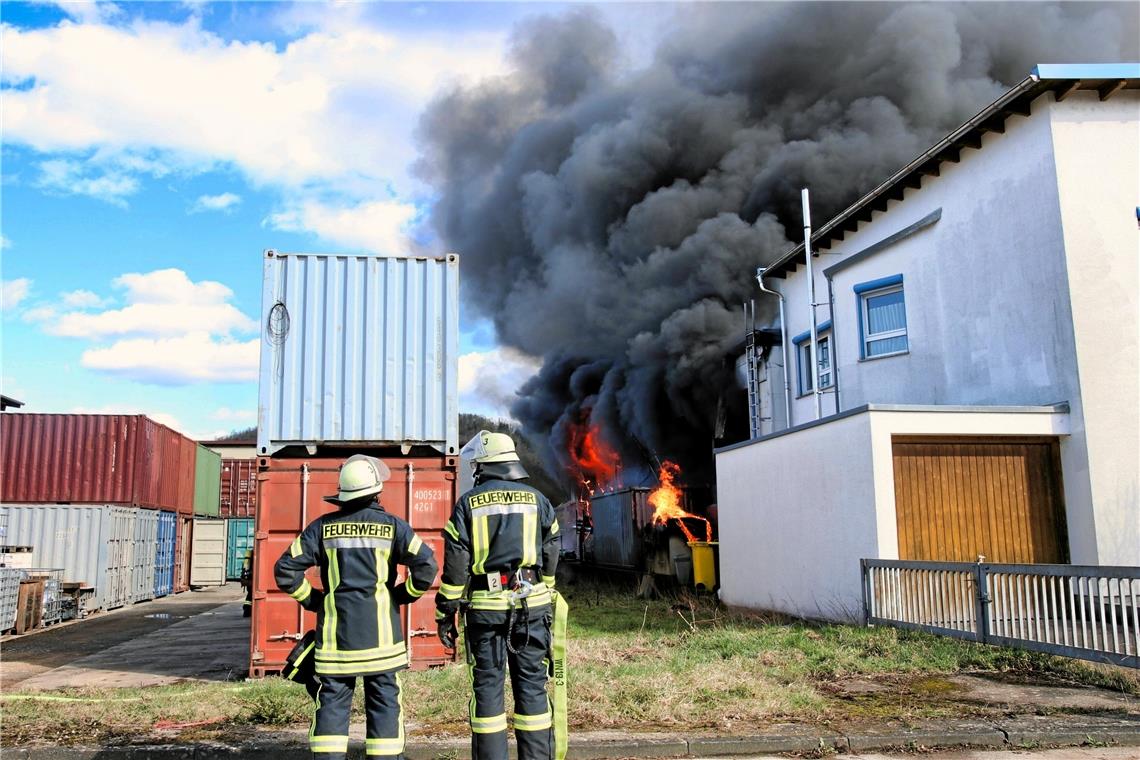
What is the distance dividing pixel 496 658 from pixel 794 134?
23.7m

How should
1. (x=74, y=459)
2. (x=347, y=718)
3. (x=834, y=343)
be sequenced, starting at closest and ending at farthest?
(x=347, y=718) < (x=834, y=343) < (x=74, y=459)

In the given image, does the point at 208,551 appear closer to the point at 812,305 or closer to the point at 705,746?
the point at 812,305

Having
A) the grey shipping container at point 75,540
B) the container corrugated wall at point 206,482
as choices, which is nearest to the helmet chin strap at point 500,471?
the grey shipping container at point 75,540

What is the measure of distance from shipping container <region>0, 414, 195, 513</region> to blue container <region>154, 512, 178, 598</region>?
1858 millimetres

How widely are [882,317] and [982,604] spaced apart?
7104 mm

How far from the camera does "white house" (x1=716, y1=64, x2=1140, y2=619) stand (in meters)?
9.76

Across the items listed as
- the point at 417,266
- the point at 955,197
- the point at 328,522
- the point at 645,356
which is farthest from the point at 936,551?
the point at 645,356

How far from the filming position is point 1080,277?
10.4m

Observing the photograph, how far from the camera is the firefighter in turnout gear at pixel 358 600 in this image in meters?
4.02

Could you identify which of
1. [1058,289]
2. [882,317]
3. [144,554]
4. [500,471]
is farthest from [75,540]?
[1058,289]

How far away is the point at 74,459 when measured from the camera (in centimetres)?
1834

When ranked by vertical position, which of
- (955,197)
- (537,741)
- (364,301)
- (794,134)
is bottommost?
(537,741)

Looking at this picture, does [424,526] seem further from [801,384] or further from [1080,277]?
[801,384]

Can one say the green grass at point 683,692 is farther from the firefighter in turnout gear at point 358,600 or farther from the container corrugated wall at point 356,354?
the container corrugated wall at point 356,354
